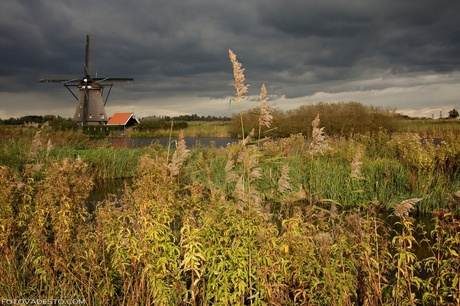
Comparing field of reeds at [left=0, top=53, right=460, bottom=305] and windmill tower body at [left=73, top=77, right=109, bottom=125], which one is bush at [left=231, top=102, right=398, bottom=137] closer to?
windmill tower body at [left=73, top=77, right=109, bottom=125]

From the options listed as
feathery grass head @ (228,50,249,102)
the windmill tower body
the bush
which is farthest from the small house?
feathery grass head @ (228,50,249,102)

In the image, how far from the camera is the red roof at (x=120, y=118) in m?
47.3

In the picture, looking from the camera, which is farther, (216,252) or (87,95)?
(87,95)

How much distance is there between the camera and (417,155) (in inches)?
439

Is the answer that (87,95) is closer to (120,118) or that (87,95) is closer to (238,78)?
(120,118)

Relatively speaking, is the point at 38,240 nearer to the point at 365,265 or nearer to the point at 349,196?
the point at 365,265

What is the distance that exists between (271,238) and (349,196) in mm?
7764

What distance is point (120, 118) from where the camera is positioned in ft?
158

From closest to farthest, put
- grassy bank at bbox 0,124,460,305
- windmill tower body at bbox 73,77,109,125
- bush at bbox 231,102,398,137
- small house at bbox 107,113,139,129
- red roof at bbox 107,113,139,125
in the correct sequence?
1. grassy bank at bbox 0,124,460,305
2. bush at bbox 231,102,398,137
3. windmill tower body at bbox 73,77,109,125
4. small house at bbox 107,113,139,129
5. red roof at bbox 107,113,139,125

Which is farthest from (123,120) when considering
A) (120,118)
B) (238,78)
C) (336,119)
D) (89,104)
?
(238,78)

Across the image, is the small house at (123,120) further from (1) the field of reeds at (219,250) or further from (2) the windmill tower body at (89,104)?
(1) the field of reeds at (219,250)

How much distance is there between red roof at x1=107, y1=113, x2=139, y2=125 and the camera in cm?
4728

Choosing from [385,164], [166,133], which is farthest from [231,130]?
[385,164]

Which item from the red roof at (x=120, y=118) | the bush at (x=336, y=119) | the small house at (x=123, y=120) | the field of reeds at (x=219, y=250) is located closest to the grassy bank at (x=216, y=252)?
the field of reeds at (x=219, y=250)
